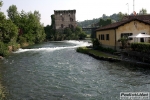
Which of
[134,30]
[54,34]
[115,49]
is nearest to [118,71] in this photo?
[115,49]

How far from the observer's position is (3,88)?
14891mm

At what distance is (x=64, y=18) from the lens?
113 m

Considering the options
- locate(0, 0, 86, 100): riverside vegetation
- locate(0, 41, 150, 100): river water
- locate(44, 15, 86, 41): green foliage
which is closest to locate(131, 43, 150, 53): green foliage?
locate(0, 41, 150, 100): river water

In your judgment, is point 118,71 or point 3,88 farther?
point 118,71

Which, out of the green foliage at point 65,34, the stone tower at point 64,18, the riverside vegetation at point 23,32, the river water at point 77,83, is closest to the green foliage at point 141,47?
A: the river water at point 77,83

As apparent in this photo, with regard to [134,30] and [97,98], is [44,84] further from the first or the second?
[134,30]

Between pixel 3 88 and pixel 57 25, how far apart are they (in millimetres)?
99627

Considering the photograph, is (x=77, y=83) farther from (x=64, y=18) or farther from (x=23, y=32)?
(x=64, y=18)

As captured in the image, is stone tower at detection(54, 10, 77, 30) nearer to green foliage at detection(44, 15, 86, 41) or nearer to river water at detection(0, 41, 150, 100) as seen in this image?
green foliage at detection(44, 15, 86, 41)

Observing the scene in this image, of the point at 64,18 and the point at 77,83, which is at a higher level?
the point at 64,18

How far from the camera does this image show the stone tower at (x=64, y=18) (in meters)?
112

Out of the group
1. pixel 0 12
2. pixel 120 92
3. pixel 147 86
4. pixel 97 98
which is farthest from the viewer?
pixel 0 12

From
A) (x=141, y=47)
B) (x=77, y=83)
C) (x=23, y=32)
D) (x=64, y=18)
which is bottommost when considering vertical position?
(x=77, y=83)

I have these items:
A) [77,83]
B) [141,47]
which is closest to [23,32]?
[141,47]
